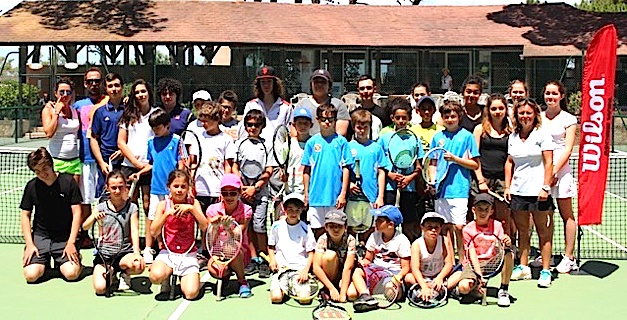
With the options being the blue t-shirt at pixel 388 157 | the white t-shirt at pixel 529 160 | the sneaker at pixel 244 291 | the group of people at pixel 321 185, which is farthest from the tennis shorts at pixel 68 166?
the white t-shirt at pixel 529 160

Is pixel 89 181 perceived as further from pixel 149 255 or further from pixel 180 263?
pixel 180 263

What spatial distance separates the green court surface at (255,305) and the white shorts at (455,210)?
2.28 ft

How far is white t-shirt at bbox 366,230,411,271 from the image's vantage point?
240 inches

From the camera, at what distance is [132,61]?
1235 inches

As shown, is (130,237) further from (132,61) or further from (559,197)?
(132,61)

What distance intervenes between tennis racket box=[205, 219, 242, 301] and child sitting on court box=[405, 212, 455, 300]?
1.36 m

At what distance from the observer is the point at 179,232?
6.31 m

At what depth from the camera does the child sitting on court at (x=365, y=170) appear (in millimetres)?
6523

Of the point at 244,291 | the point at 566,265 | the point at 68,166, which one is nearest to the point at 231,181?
the point at 244,291

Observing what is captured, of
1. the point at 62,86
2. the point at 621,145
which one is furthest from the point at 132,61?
A: the point at 62,86

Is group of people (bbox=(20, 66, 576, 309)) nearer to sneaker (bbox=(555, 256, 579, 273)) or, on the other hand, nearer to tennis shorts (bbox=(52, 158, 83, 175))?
sneaker (bbox=(555, 256, 579, 273))

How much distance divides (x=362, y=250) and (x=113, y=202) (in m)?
2.14

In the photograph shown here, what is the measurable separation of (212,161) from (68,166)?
170cm

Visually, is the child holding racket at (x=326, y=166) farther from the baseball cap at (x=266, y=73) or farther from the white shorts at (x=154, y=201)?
the white shorts at (x=154, y=201)
